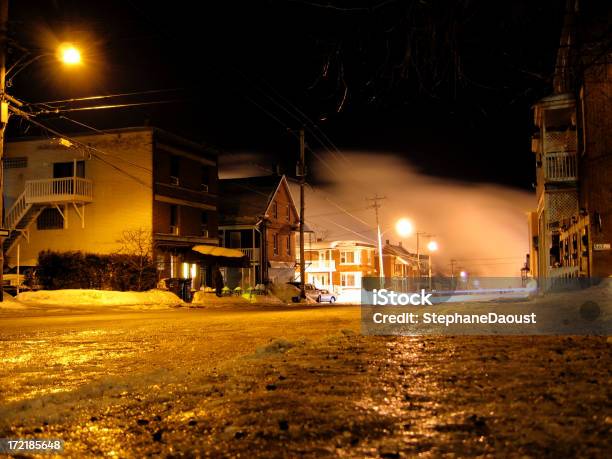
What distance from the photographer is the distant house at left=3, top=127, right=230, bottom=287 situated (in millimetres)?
36344

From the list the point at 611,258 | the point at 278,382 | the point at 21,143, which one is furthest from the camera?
the point at 21,143

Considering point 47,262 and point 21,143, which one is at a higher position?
point 21,143

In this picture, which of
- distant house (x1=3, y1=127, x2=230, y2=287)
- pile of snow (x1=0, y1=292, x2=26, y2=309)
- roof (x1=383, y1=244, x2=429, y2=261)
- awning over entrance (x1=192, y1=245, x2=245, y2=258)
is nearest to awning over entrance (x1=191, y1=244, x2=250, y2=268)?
awning over entrance (x1=192, y1=245, x2=245, y2=258)

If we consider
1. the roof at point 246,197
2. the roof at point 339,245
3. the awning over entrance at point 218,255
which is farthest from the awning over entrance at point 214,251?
the roof at point 339,245

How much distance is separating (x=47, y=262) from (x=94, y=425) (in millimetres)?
26534

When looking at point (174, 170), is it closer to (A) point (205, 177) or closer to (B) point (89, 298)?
(A) point (205, 177)

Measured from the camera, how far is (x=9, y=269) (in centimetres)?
3566

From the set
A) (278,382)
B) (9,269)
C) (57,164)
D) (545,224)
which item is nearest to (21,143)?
(57,164)

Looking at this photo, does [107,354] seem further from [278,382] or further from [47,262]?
[47,262]

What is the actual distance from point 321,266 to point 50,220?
133 ft

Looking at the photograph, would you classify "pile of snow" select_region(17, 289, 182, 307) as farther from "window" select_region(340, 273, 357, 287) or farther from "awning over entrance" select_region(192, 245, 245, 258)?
"window" select_region(340, 273, 357, 287)

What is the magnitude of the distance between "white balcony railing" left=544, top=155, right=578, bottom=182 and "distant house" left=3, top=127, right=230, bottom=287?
21.1 metres

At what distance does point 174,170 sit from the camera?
129ft

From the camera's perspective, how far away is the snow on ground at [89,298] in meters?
24.6
